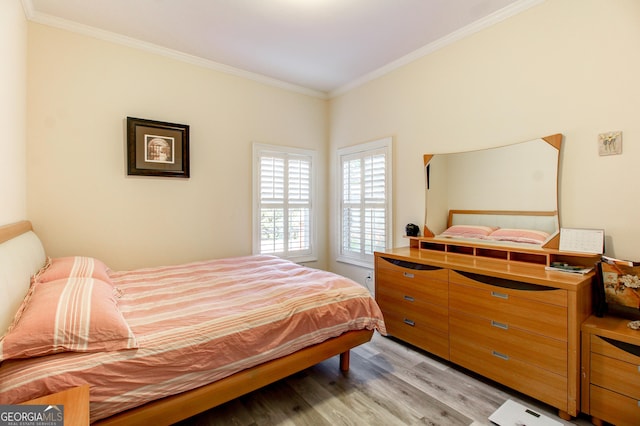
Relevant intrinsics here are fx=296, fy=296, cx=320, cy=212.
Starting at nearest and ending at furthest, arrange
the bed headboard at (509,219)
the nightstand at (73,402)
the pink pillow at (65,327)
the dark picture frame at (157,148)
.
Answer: the nightstand at (73,402), the pink pillow at (65,327), the bed headboard at (509,219), the dark picture frame at (157,148)

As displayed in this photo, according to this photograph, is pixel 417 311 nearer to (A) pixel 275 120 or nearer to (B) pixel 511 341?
(B) pixel 511 341

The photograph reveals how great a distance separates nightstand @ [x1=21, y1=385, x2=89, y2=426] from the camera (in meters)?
0.95

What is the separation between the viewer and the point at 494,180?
2.53 m

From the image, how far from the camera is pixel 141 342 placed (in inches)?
54.2

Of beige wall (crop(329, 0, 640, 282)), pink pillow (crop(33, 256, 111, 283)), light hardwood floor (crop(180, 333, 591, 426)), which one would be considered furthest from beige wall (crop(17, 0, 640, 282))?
light hardwood floor (crop(180, 333, 591, 426))

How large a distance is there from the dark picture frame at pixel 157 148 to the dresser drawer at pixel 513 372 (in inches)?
118

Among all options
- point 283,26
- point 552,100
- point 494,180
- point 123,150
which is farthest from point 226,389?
point 552,100

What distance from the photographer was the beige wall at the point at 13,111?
181 cm

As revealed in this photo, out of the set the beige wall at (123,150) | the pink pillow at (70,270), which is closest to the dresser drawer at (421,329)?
the beige wall at (123,150)

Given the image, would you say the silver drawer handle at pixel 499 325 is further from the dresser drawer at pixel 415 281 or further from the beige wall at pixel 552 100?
the beige wall at pixel 552 100

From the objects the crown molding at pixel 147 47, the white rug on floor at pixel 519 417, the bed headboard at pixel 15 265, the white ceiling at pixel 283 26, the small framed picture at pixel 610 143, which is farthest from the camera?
the crown molding at pixel 147 47

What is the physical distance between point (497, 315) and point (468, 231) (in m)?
0.87

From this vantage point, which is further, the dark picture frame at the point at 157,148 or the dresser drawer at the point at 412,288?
the dark picture frame at the point at 157,148

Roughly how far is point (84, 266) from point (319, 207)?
2.66 m
